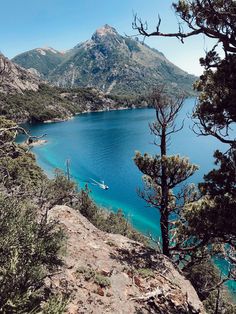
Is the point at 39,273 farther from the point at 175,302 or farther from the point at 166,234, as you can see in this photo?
the point at 166,234

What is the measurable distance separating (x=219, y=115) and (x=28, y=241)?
28.6 feet

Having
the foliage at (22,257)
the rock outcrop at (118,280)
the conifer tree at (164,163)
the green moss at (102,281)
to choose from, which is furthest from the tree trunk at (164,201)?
the foliage at (22,257)

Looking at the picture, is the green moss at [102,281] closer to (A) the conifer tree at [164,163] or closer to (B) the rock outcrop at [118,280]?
(B) the rock outcrop at [118,280]

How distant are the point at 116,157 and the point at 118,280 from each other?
332 feet

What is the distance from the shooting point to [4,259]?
9219 millimetres

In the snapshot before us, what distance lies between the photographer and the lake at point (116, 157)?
72625 millimetres

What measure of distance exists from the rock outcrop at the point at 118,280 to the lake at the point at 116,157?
40.3 meters

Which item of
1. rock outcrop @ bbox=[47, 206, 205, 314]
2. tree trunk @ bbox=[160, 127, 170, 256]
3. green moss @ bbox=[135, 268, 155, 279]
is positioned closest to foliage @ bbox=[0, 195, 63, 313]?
rock outcrop @ bbox=[47, 206, 205, 314]

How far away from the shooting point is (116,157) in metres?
116

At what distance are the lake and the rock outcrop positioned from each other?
132ft

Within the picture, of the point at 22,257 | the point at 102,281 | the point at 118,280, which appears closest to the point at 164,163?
the point at 118,280

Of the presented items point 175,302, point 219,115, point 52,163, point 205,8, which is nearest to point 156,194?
point 175,302

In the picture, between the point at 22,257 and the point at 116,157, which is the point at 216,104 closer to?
the point at 22,257

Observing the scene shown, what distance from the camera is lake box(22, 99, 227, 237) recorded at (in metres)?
72.6
